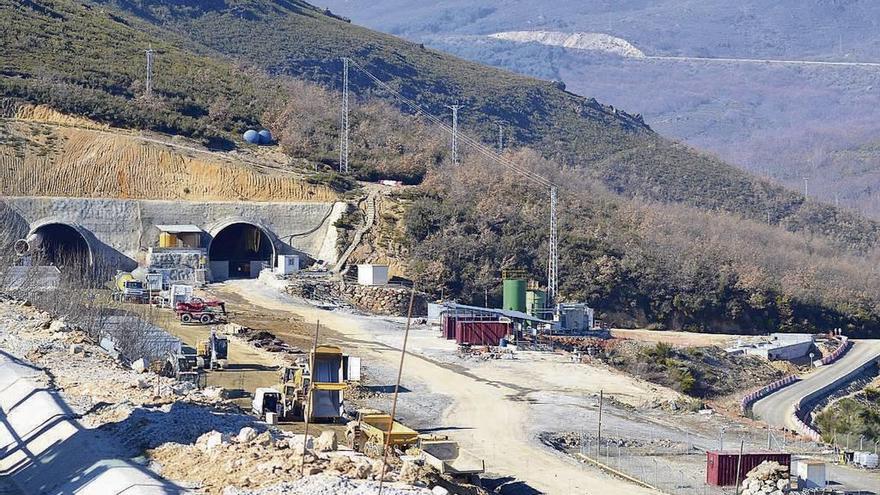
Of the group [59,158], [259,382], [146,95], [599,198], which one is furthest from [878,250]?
[259,382]

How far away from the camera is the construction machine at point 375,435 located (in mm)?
28584

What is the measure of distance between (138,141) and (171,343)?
30.9 m

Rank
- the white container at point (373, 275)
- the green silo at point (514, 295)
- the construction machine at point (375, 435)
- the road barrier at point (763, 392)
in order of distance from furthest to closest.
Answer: the white container at point (373, 275), the green silo at point (514, 295), the road barrier at point (763, 392), the construction machine at point (375, 435)

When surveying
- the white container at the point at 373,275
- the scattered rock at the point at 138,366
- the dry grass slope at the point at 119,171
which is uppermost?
the dry grass slope at the point at 119,171

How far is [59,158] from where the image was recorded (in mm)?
66500

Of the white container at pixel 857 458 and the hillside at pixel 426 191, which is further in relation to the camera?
the hillside at pixel 426 191

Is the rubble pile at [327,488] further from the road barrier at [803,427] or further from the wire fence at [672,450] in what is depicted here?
the road barrier at [803,427]

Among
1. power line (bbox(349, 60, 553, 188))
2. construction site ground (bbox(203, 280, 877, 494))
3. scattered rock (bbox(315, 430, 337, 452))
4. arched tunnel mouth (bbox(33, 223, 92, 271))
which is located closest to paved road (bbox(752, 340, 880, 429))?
construction site ground (bbox(203, 280, 877, 494))

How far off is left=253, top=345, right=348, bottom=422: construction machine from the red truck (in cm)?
1677

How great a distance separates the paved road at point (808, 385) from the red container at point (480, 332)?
9027 millimetres

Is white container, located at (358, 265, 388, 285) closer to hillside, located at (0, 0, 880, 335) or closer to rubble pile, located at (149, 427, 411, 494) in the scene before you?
hillside, located at (0, 0, 880, 335)

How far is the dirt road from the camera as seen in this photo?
31.4 m

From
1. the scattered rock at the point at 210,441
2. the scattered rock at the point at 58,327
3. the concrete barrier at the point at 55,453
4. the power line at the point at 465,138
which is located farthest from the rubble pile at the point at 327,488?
the power line at the point at 465,138

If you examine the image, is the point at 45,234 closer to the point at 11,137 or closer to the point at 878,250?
the point at 11,137
